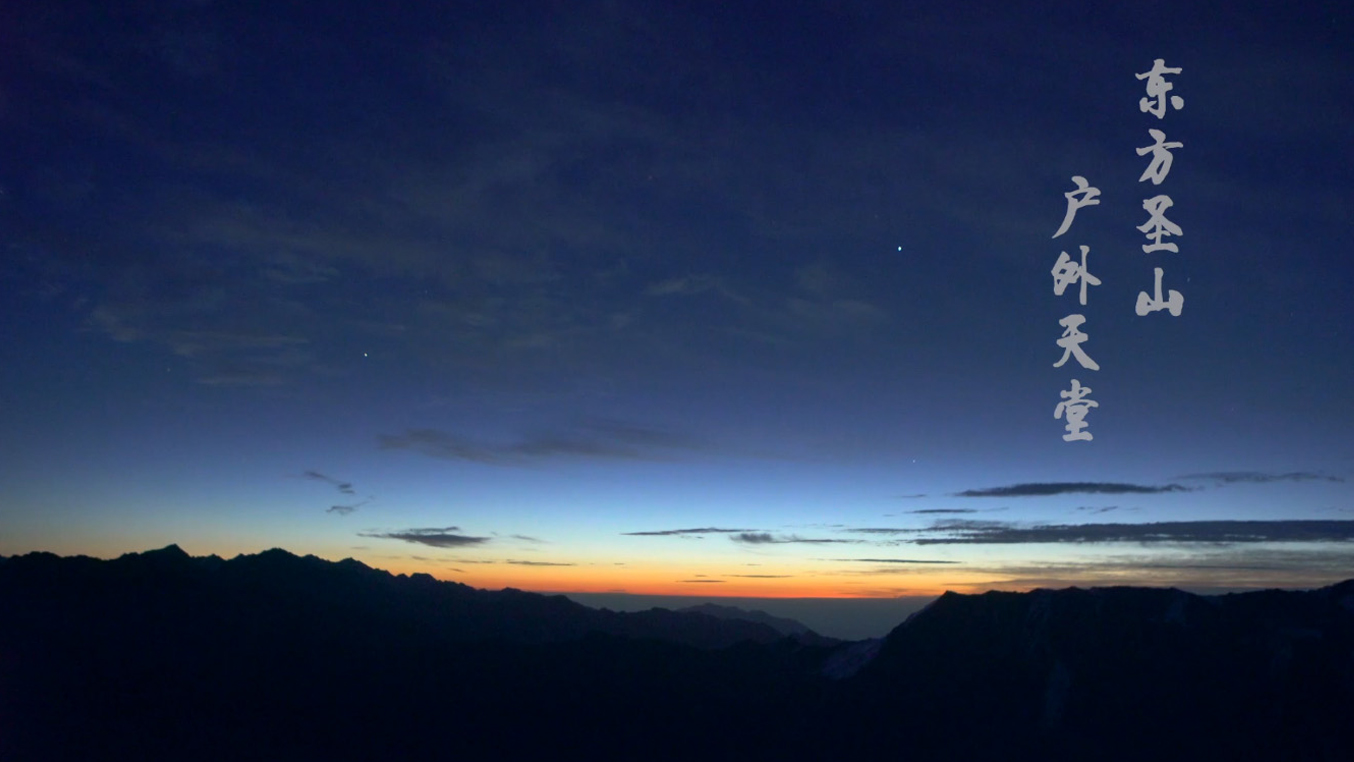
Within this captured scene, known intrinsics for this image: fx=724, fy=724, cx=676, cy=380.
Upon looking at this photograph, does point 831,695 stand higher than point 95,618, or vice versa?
point 95,618

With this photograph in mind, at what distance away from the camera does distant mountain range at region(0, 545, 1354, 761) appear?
102 meters

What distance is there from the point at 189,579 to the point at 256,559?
2507 cm

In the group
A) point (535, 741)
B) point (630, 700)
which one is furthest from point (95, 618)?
point (630, 700)

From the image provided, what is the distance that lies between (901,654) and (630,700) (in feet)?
179

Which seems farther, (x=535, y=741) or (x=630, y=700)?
(x=630, y=700)

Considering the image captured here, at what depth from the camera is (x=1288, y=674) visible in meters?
98.8

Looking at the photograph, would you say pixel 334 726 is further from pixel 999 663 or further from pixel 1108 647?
pixel 1108 647

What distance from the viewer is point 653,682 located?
152 meters

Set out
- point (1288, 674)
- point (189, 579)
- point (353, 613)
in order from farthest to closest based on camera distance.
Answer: point (353, 613) < point (189, 579) < point (1288, 674)

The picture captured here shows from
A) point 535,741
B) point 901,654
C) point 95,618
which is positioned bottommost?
point 535,741

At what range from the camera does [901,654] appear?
129625mm

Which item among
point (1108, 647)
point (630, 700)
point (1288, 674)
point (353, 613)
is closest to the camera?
point (1288, 674)

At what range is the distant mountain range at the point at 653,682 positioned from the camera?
10250cm

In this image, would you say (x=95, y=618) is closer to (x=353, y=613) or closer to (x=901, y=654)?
(x=353, y=613)
